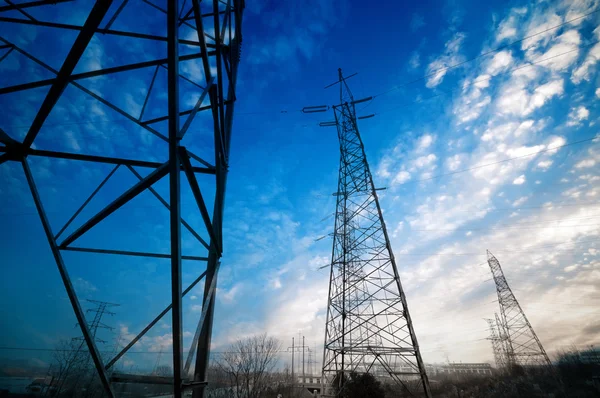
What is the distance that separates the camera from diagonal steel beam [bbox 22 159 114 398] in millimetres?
2812

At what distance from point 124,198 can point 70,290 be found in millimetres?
1436

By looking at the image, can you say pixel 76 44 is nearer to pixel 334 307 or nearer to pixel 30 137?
pixel 30 137

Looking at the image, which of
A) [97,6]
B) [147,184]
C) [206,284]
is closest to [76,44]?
[97,6]

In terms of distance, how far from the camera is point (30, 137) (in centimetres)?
331

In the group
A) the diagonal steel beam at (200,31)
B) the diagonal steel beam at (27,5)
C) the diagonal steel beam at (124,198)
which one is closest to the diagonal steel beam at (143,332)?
the diagonal steel beam at (124,198)

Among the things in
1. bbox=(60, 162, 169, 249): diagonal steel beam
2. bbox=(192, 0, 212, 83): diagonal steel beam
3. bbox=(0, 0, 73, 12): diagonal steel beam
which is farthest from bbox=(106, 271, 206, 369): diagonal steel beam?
bbox=(0, 0, 73, 12): diagonal steel beam

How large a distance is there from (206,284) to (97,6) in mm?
3057

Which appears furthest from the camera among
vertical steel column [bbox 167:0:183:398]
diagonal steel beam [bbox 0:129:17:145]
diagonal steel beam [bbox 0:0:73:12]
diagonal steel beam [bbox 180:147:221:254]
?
diagonal steel beam [bbox 0:0:73:12]

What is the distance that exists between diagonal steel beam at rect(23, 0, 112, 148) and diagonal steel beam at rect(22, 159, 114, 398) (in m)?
0.61

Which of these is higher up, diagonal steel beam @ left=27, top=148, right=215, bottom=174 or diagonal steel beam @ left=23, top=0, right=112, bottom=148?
diagonal steel beam @ left=23, top=0, right=112, bottom=148

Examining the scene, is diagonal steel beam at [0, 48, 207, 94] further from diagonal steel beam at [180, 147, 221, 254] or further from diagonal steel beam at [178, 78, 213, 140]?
diagonal steel beam at [180, 147, 221, 254]

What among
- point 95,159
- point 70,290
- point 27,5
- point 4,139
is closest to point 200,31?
point 95,159

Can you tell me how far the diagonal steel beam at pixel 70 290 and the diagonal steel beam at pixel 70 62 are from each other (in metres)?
0.61

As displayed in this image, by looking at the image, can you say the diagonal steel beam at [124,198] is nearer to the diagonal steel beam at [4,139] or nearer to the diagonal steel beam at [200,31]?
the diagonal steel beam at [200,31]
